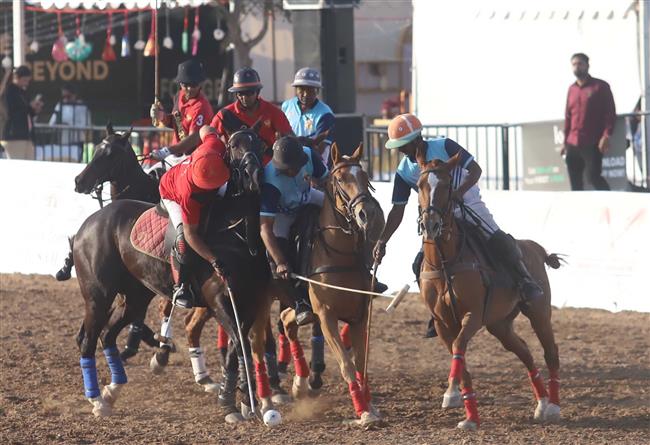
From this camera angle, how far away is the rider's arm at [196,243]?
9500 millimetres

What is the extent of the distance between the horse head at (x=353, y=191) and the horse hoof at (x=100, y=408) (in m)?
2.34

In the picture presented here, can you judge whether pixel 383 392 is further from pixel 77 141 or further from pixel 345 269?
pixel 77 141

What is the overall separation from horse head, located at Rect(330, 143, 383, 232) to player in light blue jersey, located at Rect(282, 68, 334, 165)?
1.67m

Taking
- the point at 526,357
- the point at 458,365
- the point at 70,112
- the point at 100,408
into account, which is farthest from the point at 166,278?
the point at 70,112

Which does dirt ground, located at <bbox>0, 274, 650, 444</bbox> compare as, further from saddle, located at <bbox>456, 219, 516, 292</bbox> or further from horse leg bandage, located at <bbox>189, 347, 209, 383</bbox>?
saddle, located at <bbox>456, 219, 516, 292</bbox>

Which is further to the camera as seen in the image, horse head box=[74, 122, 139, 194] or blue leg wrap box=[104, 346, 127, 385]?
horse head box=[74, 122, 139, 194]

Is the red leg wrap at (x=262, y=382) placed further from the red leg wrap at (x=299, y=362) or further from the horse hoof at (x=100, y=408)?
the horse hoof at (x=100, y=408)

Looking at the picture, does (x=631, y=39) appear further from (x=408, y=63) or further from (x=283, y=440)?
(x=408, y=63)

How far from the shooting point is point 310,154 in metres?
9.88

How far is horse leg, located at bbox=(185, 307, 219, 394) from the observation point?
1096 cm

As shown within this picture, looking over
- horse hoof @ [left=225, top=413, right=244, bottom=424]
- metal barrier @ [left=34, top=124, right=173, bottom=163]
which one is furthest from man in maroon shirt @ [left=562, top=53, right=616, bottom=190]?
horse hoof @ [left=225, top=413, right=244, bottom=424]

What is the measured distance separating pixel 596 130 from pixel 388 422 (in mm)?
8251

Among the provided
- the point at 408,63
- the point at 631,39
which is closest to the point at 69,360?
the point at 631,39

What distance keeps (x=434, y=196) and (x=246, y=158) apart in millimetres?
1302
